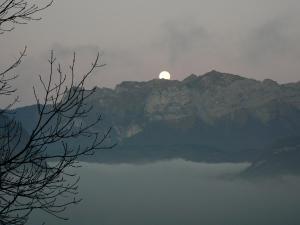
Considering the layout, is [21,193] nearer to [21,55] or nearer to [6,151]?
[6,151]

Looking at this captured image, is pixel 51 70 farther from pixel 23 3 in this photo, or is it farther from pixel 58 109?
pixel 23 3

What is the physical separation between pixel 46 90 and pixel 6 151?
60.6 inches

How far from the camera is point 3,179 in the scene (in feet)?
38.0

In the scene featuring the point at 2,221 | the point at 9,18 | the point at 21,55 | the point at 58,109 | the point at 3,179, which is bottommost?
the point at 2,221

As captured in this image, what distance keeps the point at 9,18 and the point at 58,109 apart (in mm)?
2564

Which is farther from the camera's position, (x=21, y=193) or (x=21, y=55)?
(x=21, y=55)

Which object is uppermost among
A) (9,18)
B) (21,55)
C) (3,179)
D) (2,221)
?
(9,18)

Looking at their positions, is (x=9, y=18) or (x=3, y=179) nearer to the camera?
(x=3, y=179)

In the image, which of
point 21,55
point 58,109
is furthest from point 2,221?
point 21,55

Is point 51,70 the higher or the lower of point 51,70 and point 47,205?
the higher

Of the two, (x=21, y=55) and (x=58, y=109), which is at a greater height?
(x=21, y=55)

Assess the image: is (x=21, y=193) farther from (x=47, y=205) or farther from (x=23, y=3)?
(x=23, y=3)

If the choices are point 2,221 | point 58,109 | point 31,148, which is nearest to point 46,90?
point 58,109

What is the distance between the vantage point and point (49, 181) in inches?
471
